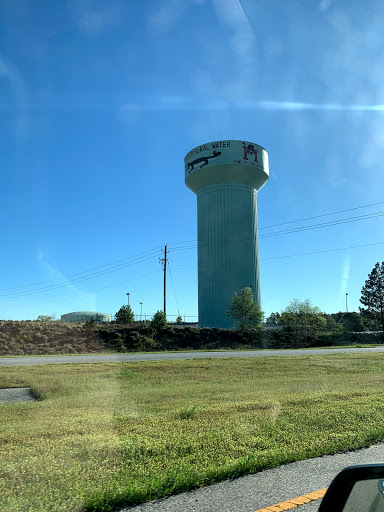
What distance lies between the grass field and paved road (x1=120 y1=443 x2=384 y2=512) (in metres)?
0.16

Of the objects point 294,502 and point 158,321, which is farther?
point 158,321

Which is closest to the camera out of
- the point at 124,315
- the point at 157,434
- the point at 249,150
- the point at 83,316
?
the point at 157,434

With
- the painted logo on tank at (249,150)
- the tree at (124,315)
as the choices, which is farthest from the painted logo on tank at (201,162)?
the tree at (124,315)

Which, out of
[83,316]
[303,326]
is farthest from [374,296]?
[83,316]

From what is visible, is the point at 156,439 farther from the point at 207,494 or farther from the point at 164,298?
the point at 164,298

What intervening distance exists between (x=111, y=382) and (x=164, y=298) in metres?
33.5

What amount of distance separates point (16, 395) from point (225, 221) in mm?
44214

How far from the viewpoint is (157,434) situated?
5.86m

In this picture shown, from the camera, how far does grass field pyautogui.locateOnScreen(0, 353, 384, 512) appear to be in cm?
402

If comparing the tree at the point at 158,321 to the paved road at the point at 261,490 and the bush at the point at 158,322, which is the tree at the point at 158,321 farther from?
the paved road at the point at 261,490

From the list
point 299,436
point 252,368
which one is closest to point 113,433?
point 299,436

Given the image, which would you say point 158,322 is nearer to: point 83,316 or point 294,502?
point 294,502

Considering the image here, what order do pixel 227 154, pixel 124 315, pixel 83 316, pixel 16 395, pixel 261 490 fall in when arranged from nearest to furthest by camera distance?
pixel 261 490, pixel 16 395, pixel 124 315, pixel 227 154, pixel 83 316

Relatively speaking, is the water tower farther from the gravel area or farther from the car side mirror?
the car side mirror
